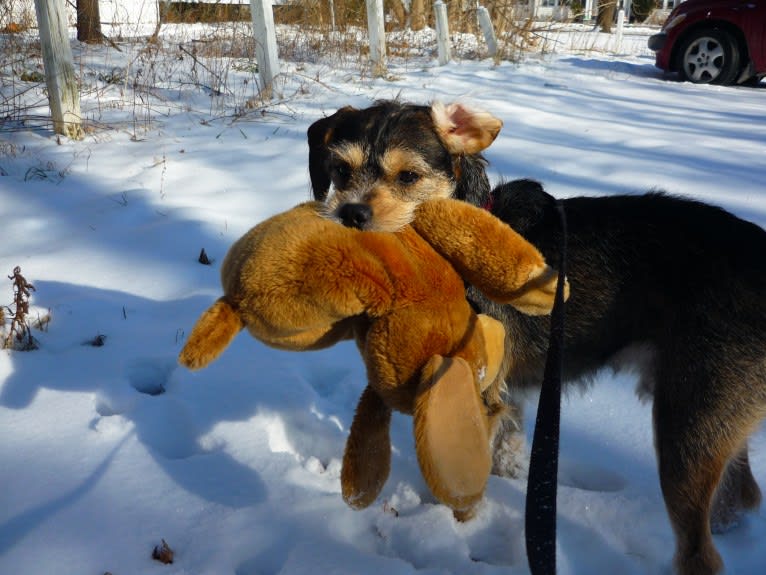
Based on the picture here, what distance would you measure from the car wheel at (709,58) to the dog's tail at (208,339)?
1020cm

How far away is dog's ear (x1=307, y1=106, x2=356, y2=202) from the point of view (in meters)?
2.66

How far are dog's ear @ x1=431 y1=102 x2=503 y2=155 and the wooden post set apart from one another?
13.2 feet

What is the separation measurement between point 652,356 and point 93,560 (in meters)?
1.83

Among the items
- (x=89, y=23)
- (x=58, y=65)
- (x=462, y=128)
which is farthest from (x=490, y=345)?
(x=89, y=23)

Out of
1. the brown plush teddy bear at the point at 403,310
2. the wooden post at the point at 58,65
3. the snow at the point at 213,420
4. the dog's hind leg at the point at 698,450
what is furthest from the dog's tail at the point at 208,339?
the wooden post at the point at 58,65

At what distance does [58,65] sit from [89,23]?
6501 millimetres

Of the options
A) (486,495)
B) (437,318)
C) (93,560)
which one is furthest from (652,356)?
(93,560)

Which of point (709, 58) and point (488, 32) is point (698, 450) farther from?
point (488, 32)

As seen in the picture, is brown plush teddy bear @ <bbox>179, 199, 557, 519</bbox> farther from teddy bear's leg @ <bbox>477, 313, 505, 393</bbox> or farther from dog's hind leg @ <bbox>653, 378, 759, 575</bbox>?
dog's hind leg @ <bbox>653, 378, 759, 575</bbox>

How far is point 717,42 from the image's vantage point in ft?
30.8

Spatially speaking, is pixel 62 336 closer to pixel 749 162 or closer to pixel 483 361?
pixel 483 361

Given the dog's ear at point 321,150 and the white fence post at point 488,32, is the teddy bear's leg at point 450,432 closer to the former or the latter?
the dog's ear at point 321,150

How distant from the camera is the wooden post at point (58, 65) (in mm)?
5066

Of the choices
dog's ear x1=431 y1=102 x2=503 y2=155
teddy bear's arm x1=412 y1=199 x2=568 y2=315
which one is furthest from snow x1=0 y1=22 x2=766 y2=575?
dog's ear x1=431 y1=102 x2=503 y2=155
